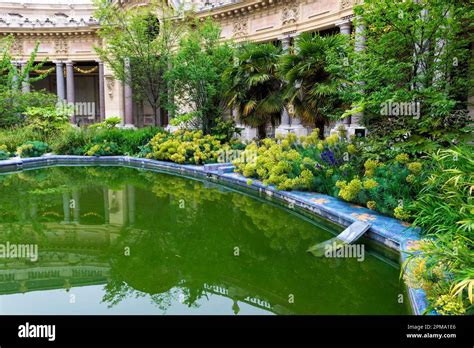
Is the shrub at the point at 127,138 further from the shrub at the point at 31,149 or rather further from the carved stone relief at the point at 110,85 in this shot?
the carved stone relief at the point at 110,85

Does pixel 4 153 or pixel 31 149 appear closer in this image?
pixel 4 153

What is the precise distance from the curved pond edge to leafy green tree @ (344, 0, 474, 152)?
178 cm

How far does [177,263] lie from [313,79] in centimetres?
752

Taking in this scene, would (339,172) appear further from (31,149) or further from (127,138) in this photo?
(31,149)

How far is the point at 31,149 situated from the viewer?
17.0 meters

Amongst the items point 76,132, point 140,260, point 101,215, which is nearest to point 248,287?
point 140,260

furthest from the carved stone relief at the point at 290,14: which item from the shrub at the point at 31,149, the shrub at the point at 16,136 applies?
the shrub at the point at 16,136

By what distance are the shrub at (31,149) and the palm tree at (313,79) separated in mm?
10774

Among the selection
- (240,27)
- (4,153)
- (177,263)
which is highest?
(240,27)

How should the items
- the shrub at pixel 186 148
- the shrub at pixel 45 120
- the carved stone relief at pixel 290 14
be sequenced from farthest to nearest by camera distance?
the carved stone relief at pixel 290 14 < the shrub at pixel 45 120 < the shrub at pixel 186 148

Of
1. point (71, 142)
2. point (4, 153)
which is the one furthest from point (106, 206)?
point (71, 142)

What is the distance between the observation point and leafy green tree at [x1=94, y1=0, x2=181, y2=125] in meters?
18.9

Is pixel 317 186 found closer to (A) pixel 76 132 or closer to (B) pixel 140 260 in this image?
(B) pixel 140 260

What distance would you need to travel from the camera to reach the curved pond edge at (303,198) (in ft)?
19.0
